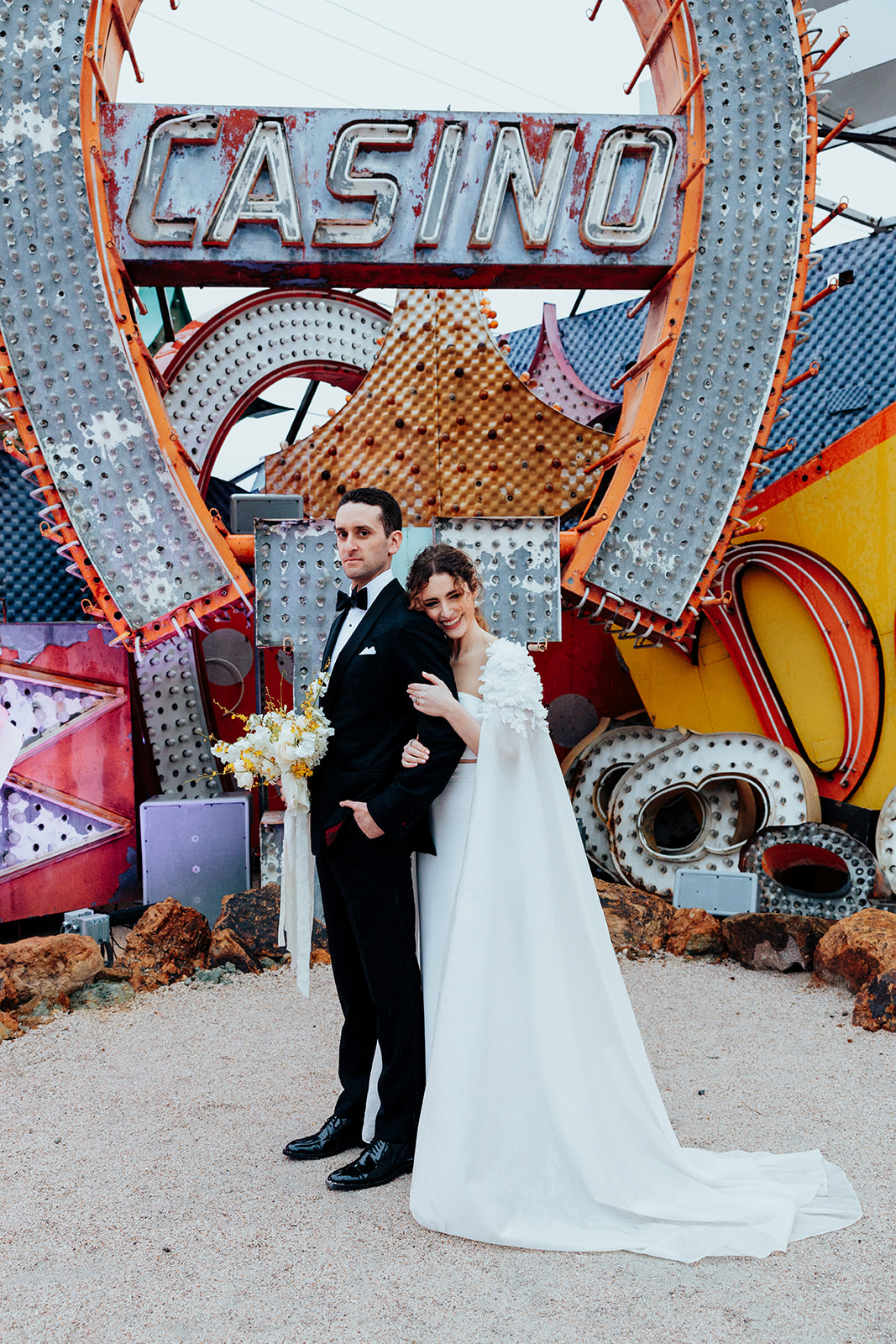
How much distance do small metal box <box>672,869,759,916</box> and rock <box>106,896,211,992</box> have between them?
8.19ft

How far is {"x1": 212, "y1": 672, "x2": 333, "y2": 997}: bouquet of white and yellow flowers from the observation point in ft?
9.48

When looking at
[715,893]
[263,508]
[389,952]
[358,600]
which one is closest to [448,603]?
[358,600]

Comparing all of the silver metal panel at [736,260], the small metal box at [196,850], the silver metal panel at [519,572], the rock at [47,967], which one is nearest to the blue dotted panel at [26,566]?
the small metal box at [196,850]

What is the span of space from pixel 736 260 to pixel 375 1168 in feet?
15.7

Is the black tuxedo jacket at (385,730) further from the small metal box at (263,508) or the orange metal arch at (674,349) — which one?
the small metal box at (263,508)

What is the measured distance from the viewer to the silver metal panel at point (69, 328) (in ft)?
16.8

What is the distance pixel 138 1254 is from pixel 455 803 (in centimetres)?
140

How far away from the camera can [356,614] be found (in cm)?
305

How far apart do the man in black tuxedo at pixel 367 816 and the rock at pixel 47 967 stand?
7.04 ft

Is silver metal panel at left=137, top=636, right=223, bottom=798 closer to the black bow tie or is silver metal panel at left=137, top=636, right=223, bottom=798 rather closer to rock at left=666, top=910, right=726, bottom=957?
rock at left=666, top=910, right=726, bottom=957

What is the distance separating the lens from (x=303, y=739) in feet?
9.46

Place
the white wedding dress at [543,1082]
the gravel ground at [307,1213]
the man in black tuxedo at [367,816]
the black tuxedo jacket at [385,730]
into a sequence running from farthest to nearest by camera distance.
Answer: the man in black tuxedo at [367,816] < the black tuxedo jacket at [385,730] < the white wedding dress at [543,1082] < the gravel ground at [307,1213]

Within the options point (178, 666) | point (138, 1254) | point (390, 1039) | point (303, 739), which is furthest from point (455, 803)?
point (178, 666)

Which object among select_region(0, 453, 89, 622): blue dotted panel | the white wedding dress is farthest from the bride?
select_region(0, 453, 89, 622): blue dotted panel
